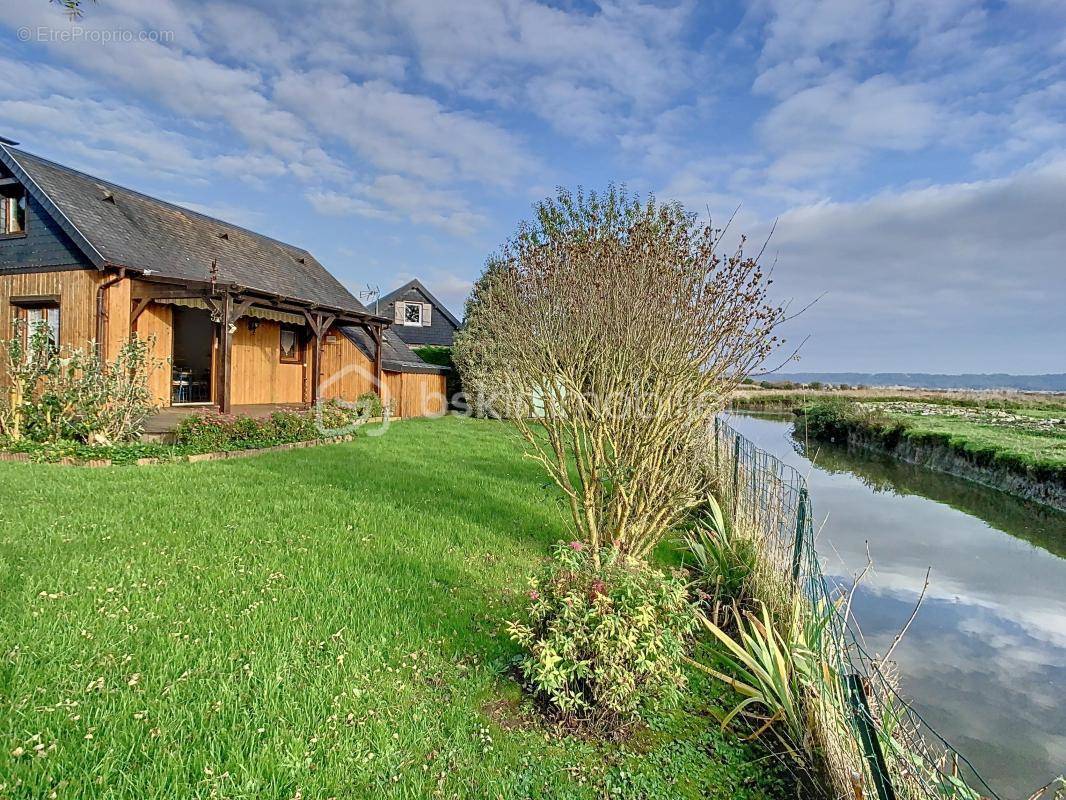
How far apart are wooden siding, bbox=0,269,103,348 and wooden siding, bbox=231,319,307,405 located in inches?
151

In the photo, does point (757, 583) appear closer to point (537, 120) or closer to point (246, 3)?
point (246, 3)

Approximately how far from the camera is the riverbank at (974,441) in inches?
446

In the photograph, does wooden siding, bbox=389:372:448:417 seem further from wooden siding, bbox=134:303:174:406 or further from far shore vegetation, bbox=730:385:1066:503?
far shore vegetation, bbox=730:385:1066:503

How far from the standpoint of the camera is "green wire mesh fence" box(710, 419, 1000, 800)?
2.18 meters

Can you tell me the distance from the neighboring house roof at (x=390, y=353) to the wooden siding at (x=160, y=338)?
5.81 metres

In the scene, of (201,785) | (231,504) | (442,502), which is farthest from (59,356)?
(201,785)

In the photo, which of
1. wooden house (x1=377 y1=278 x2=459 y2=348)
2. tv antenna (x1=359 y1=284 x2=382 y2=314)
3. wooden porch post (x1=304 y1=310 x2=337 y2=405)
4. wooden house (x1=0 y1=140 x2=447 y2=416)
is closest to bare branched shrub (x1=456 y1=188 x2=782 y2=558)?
wooden house (x1=0 y1=140 x2=447 y2=416)

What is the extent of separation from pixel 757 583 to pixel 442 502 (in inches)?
163

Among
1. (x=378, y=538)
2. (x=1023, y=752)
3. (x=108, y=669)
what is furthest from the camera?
Answer: (x=378, y=538)

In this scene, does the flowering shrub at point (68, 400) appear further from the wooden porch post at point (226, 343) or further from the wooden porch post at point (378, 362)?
the wooden porch post at point (378, 362)

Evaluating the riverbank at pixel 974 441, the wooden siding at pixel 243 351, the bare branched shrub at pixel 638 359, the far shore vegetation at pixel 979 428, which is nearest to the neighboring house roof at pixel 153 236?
the wooden siding at pixel 243 351

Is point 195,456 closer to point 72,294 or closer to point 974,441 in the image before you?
point 72,294

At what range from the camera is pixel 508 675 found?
3.22 meters

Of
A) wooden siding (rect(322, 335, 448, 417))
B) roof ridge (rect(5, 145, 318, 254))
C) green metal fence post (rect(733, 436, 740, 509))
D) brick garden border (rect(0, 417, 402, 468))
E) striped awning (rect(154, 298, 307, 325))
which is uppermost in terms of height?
roof ridge (rect(5, 145, 318, 254))
